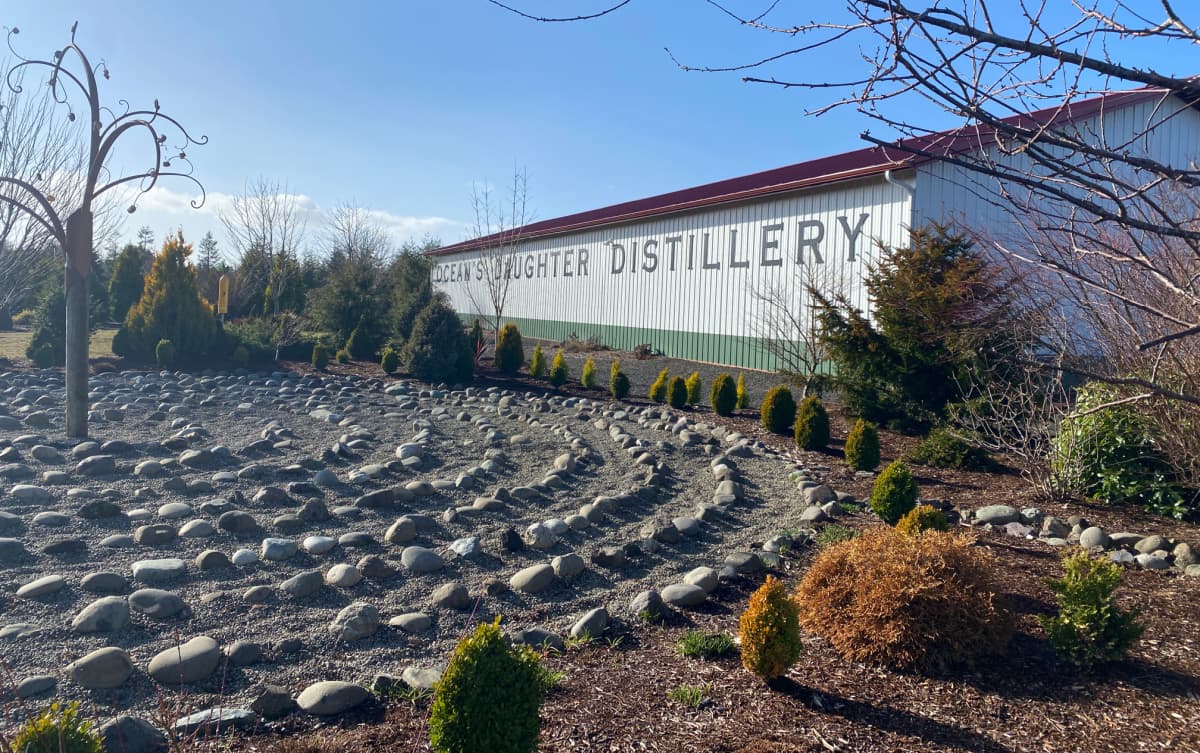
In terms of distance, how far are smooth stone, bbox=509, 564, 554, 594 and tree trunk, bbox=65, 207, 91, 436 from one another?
6.25 metres

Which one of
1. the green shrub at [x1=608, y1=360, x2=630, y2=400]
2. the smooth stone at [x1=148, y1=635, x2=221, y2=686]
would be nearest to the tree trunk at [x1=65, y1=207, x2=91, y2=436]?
the smooth stone at [x1=148, y1=635, x2=221, y2=686]

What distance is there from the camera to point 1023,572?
5.38 m

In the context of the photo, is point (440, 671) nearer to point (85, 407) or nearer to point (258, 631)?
point (258, 631)

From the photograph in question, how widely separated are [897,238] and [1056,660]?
35.7 ft

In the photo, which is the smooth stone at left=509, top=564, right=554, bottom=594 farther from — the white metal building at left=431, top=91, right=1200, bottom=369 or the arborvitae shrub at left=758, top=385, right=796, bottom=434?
the white metal building at left=431, top=91, right=1200, bottom=369

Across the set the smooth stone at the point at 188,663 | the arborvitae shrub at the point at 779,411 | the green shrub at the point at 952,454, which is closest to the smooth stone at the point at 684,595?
the smooth stone at the point at 188,663

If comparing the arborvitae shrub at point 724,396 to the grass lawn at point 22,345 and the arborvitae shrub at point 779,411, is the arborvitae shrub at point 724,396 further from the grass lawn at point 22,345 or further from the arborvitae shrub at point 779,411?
the grass lawn at point 22,345

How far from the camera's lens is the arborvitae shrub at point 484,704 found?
2691 millimetres

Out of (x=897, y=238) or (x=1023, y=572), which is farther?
(x=897, y=238)

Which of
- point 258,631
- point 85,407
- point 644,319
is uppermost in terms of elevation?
point 644,319

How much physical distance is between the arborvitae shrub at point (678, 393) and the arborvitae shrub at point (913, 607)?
8.58m

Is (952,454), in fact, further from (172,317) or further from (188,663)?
(172,317)

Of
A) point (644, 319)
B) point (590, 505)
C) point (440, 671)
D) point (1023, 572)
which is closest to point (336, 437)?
point (590, 505)

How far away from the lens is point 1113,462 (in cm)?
701
